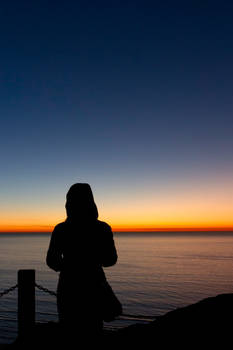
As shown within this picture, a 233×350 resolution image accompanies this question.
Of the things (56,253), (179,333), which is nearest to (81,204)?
(56,253)

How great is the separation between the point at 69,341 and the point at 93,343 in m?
0.25

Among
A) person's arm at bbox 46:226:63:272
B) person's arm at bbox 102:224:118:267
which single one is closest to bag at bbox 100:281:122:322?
person's arm at bbox 102:224:118:267


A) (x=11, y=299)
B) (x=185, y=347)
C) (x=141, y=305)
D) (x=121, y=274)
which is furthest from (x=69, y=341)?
(x=121, y=274)

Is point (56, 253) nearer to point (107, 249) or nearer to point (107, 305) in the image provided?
point (107, 249)

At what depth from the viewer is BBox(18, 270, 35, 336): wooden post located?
608 centimetres

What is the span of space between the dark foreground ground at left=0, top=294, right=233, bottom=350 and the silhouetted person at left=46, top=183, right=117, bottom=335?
6.64 feet

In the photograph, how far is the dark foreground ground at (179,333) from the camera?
5688 mm

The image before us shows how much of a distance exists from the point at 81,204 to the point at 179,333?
3933 millimetres

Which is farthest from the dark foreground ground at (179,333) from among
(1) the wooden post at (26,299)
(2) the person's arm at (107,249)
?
(2) the person's arm at (107,249)

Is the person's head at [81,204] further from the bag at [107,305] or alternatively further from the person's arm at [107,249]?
the bag at [107,305]

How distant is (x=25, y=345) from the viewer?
6.21m

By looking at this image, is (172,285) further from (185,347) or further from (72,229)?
(72,229)

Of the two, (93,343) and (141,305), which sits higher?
(93,343)

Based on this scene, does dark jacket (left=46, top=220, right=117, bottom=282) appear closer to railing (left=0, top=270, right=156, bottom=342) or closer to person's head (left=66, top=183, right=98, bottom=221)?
person's head (left=66, top=183, right=98, bottom=221)
